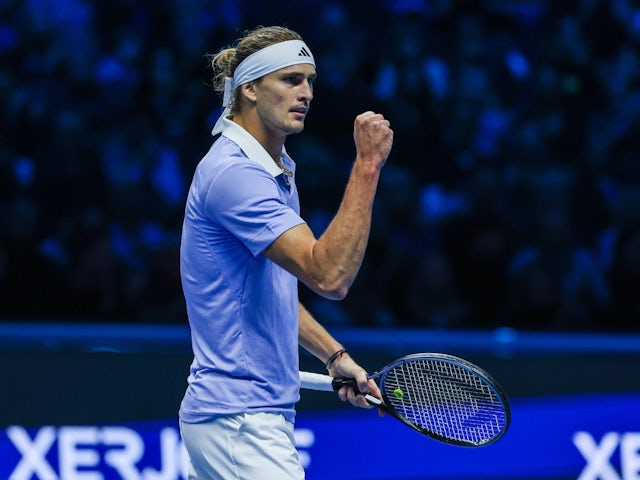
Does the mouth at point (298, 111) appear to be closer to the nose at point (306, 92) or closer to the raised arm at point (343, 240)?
the nose at point (306, 92)

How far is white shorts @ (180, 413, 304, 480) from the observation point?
10.0 ft

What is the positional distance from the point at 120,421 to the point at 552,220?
2.58 meters

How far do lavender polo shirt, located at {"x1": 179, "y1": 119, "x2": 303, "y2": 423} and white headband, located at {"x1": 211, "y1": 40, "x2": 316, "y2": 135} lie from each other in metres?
0.22

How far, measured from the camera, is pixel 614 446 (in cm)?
504

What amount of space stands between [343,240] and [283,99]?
0.53 m

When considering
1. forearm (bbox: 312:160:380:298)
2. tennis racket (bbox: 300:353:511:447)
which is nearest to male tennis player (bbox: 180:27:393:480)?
forearm (bbox: 312:160:380:298)

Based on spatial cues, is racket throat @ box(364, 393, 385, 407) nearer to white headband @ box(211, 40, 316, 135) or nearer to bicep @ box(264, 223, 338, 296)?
bicep @ box(264, 223, 338, 296)

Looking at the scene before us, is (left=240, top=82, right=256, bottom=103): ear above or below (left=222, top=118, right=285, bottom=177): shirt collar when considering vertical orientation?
above

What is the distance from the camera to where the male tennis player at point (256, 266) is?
9.57ft

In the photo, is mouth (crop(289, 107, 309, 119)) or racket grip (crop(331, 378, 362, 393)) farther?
racket grip (crop(331, 378, 362, 393))

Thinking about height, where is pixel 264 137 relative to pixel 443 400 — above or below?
above

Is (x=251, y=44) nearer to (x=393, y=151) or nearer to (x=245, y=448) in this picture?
(x=245, y=448)

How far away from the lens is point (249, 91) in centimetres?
325

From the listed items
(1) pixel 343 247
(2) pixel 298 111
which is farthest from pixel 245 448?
(2) pixel 298 111
